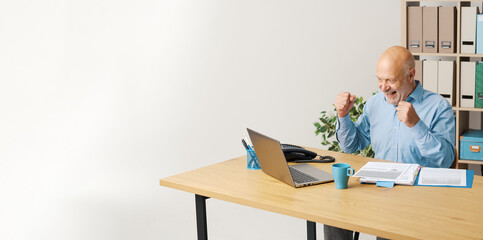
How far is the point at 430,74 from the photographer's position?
435 centimetres

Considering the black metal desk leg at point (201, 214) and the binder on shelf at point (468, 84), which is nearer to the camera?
the black metal desk leg at point (201, 214)

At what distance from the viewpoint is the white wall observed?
518 cm

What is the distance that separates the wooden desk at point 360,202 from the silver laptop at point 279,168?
0.03m

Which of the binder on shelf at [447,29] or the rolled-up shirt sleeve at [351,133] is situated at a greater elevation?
the binder on shelf at [447,29]

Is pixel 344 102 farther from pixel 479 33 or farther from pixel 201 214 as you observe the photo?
pixel 479 33

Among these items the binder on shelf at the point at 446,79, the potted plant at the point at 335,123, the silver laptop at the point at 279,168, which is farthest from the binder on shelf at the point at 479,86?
the silver laptop at the point at 279,168

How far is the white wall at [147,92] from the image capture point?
5176 mm

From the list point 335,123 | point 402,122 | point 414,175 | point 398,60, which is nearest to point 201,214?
point 414,175

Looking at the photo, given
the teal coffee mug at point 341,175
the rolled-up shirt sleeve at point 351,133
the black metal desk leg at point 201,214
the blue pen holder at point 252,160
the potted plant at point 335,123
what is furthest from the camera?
the potted plant at point 335,123

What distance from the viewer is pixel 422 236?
204 centimetres

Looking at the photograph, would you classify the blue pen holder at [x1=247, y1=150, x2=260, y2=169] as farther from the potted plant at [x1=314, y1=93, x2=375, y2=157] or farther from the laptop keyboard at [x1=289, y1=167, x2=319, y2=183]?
the potted plant at [x1=314, y1=93, x2=375, y2=157]

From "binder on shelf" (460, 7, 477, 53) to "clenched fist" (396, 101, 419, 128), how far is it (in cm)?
166

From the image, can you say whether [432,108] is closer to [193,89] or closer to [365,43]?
[365,43]

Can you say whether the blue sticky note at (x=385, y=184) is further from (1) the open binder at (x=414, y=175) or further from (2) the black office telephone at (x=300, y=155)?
(2) the black office telephone at (x=300, y=155)
